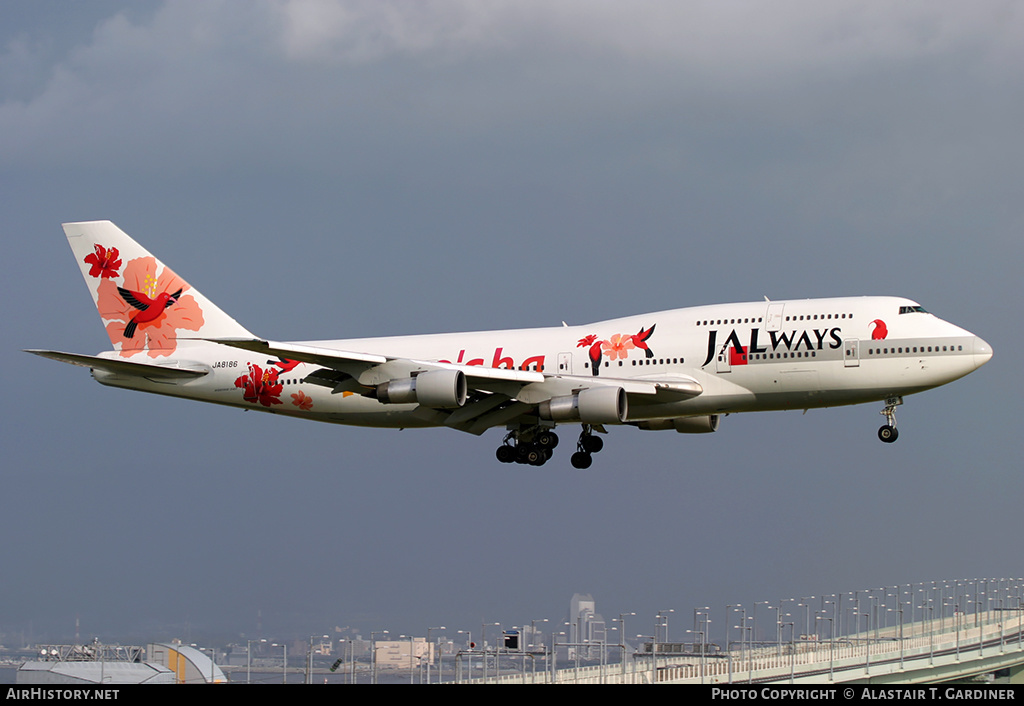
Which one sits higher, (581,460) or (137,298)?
(137,298)

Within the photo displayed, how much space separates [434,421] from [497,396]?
4.26 metres

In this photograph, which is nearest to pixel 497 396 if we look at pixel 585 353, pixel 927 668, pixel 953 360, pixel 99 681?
pixel 585 353

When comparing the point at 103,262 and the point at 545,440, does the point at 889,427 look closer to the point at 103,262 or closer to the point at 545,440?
the point at 545,440

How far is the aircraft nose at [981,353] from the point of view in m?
46.8

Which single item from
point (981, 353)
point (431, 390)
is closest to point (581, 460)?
point (431, 390)

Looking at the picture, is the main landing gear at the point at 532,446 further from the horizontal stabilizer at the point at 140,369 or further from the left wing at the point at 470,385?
the horizontal stabilizer at the point at 140,369

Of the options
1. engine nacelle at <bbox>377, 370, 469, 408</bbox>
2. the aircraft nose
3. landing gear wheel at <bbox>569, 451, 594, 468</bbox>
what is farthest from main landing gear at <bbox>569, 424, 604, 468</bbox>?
the aircraft nose

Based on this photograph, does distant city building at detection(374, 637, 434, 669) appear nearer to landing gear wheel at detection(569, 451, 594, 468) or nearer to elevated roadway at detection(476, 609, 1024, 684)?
elevated roadway at detection(476, 609, 1024, 684)

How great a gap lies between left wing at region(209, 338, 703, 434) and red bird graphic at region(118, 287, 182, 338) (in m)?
11.7

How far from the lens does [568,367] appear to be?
5175cm

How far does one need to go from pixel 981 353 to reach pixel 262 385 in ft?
102

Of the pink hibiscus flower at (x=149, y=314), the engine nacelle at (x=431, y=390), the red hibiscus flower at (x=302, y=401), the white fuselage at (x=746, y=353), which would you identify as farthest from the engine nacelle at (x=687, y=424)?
the pink hibiscus flower at (x=149, y=314)

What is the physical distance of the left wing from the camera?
48000mm
